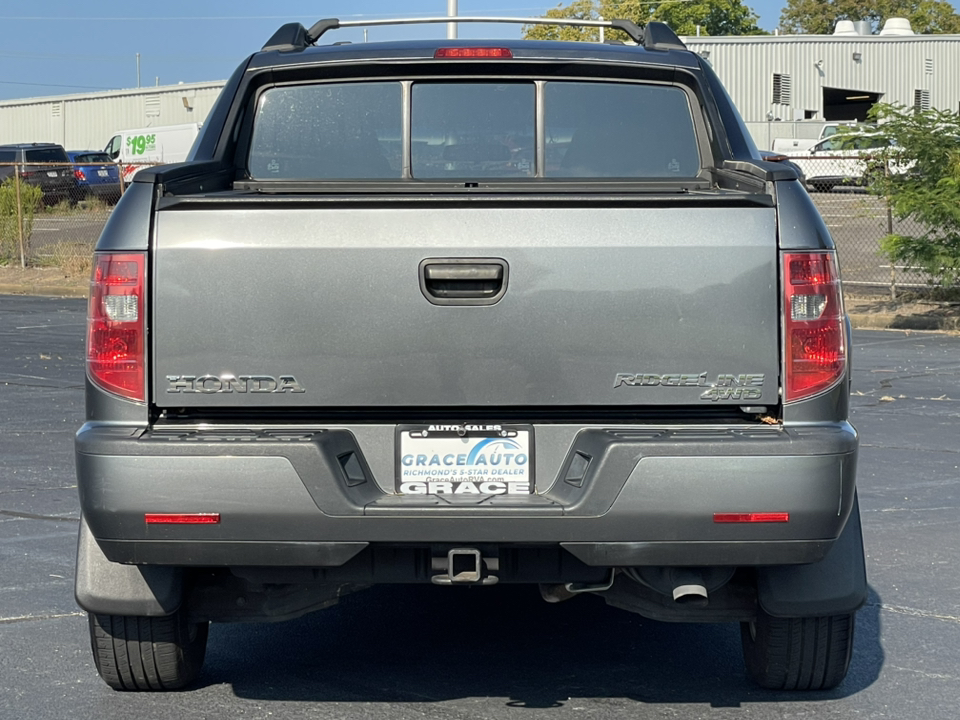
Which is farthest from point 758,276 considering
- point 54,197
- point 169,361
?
point 54,197

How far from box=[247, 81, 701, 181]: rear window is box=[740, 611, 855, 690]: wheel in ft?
5.03

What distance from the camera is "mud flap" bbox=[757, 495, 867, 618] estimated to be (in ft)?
12.7

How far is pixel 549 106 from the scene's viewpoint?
184 inches

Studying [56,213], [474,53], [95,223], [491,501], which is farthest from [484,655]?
[56,213]

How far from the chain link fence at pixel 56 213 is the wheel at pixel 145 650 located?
19.1m

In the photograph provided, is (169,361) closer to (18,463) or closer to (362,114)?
(362,114)

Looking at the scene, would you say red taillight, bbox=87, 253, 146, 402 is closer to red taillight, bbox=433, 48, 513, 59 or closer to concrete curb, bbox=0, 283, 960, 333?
red taillight, bbox=433, 48, 513, 59

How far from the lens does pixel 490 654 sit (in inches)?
185

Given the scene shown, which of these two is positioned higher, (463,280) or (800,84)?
(800,84)

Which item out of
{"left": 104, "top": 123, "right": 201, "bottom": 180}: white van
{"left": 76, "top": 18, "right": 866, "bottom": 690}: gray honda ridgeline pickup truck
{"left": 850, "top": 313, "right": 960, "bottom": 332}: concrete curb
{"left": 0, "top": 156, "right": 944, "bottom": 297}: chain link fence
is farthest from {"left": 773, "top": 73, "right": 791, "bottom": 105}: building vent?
{"left": 76, "top": 18, "right": 866, "bottom": 690}: gray honda ridgeline pickup truck

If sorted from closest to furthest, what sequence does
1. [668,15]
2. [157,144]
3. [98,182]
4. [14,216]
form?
1. [14,216]
2. [98,182]
3. [157,144]
4. [668,15]

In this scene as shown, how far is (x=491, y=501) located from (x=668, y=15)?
73.9 m

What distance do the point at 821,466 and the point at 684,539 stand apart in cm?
40

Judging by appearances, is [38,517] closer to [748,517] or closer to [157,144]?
[748,517]
